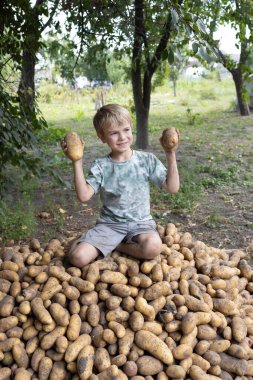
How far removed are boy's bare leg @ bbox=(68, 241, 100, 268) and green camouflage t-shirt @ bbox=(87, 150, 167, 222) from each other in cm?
30

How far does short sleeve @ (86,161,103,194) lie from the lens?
2572mm

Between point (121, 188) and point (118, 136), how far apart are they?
324 mm

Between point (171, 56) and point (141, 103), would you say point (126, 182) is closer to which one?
point (171, 56)

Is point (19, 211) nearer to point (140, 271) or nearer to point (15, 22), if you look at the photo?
point (15, 22)

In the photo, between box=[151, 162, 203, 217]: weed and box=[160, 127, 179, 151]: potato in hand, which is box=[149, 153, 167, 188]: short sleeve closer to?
box=[160, 127, 179, 151]: potato in hand

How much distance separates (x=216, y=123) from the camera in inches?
399

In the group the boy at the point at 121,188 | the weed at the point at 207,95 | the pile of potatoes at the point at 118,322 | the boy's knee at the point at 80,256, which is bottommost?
the weed at the point at 207,95

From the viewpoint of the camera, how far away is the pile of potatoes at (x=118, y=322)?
205cm

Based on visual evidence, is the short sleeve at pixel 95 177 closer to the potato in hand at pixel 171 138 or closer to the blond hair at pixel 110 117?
the blond hair at pixel 110 117

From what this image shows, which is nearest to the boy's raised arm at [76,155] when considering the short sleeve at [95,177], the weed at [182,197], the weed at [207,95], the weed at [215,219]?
the short sleeve at [95,177]

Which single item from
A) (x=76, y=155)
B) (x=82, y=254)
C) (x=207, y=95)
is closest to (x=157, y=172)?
(x=76, y=155)

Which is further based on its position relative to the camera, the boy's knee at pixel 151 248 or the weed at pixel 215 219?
the weed at pixel 215 219

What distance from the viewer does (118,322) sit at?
2189 millimetres

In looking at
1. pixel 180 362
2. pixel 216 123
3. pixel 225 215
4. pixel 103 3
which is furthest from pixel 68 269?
pixel 216 123
